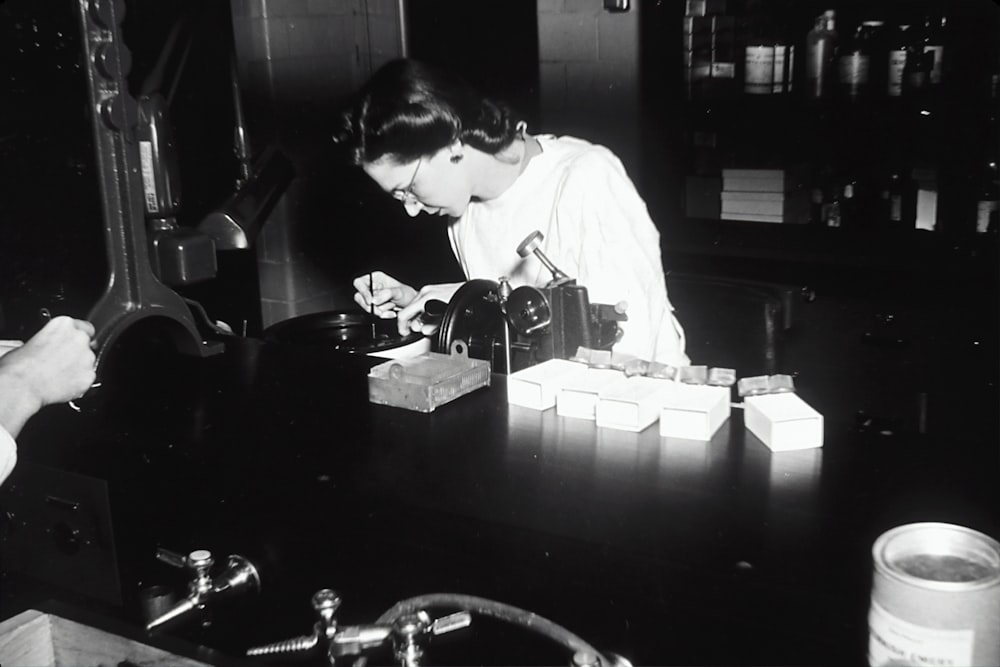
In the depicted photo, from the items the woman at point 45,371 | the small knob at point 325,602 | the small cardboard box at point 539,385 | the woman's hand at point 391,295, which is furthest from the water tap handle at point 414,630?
the woman's hand at point 391,295

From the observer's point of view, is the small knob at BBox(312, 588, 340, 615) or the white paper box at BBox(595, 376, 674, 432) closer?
the small knob at BBox(312, 588, 340, 615)

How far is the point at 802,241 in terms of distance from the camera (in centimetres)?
305

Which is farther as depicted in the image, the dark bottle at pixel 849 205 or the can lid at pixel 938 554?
the dark bottle at pixel 849 205

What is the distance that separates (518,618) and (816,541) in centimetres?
33

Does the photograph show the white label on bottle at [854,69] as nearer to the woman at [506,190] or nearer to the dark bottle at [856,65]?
the dark bottle at [856,65]

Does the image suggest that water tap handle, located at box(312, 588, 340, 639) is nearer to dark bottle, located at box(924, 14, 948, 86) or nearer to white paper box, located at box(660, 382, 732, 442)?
white paper box, located at box(660, 382, 732, 442)

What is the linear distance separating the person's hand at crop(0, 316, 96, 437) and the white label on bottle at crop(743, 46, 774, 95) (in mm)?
2391

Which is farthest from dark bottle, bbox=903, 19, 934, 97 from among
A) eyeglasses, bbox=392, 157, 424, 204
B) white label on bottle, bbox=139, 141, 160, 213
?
white label on bottle, bbox=139, 141, 160, 213

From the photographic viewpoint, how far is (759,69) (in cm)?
312

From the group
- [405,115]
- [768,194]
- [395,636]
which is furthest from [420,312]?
[768,194]

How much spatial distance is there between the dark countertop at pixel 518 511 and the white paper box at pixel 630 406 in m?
0.02

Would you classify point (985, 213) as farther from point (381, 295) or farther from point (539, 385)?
point (539, 385)

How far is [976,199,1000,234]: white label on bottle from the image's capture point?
109 inches

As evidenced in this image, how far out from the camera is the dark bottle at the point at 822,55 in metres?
3.01
